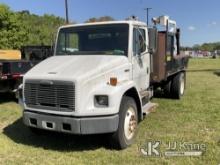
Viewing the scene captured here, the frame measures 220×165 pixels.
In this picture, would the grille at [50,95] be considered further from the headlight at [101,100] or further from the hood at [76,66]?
the headlight at [101,100]

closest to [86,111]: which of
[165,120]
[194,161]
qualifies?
[194,161]

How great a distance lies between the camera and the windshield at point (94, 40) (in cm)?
710

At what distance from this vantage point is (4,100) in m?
11.5

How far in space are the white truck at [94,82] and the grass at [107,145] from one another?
16.0 inches

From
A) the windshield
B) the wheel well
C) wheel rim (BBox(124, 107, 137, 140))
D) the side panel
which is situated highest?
the windshield

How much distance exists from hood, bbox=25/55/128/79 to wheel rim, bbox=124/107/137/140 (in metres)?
0.89

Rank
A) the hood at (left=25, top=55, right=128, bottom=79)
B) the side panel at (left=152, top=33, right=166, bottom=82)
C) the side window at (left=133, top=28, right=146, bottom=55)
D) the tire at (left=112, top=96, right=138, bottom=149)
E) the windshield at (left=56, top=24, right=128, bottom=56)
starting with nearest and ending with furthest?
the hood at (left=25, top=55, right=128, bottom=79) < the tire at (left=112, top=96, right=138, bottom=149) < the windshield at (left=56, top=24, right=128, bottom=56) < the side window at (left=133, top=28, right=146, bottom=55) < the side panel at (left=152, top=33, right=166, bottom=82)

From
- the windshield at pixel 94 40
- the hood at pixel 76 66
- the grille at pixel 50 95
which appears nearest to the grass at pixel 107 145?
the grille at pixel 50 95

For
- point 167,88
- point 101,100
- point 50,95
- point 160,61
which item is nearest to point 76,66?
point 50,95

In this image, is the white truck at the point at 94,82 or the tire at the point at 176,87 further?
the tire at the point at 176,87

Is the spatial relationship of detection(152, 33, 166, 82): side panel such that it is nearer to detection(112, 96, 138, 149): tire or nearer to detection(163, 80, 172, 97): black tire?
detection(163, 80, 172, 97): black tire

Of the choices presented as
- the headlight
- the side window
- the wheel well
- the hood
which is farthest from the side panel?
the headlight

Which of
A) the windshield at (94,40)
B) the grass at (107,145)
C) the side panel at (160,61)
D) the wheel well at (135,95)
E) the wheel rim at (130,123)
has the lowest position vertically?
the grass at (107,145)

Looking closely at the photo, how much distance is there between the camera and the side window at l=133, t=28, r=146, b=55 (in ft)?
23.9
